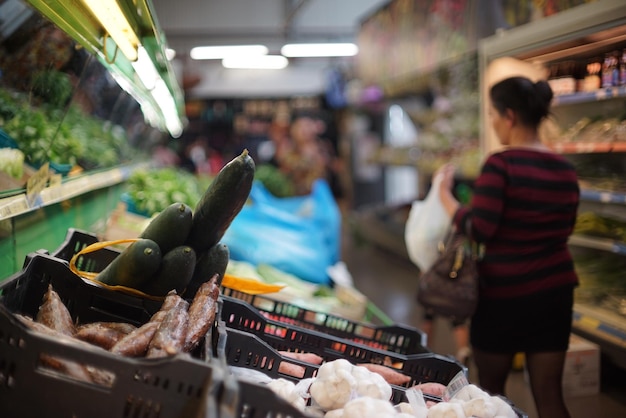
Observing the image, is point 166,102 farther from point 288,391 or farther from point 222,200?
point 288,391

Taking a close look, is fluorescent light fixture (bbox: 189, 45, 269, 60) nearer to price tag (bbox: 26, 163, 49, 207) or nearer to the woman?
the woman

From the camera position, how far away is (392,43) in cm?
843

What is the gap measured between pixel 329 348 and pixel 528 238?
4.13 ft

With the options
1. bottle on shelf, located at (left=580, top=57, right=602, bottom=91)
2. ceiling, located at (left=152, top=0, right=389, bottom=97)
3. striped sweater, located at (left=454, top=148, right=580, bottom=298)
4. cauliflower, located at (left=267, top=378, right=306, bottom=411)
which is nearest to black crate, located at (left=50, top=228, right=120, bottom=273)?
cauliflower, located at (left=267, top=378, right=306, bottom=411)

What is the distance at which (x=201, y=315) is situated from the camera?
1396 mm

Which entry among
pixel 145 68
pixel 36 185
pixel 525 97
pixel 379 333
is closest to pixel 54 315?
pixel 36 185

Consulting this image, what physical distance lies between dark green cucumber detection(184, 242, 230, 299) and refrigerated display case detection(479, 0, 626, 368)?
9.28 feet

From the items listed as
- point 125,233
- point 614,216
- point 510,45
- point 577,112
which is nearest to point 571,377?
point 614,216

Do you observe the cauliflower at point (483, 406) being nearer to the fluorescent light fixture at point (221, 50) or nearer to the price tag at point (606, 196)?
the price tag at point (606, 196)

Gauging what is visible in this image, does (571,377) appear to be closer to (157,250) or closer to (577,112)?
(577,112)

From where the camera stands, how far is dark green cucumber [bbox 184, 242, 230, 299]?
171 centimetres

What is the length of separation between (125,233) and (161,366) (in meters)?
2.16

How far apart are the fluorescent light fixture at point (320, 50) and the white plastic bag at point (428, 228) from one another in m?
8.91

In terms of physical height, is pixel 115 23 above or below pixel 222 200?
above
